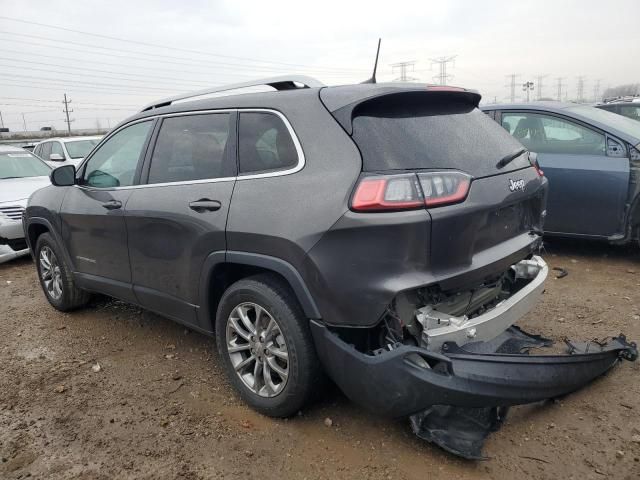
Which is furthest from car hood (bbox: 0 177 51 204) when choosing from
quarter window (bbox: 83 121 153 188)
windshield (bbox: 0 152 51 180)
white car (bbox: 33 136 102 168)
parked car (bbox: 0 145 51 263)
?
quarter window (bbox: 83 121 153 188)

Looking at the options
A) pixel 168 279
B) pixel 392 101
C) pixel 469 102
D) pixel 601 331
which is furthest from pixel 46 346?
pixel 601 331

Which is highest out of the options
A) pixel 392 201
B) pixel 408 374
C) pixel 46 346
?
pixel 392 201

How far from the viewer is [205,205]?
3074mm

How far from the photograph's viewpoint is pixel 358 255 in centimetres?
242

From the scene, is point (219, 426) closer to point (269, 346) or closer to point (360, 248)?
point (269, 346)

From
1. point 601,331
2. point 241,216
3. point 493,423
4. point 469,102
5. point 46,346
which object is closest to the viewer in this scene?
point 493,423

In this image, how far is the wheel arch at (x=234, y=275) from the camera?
8.61 ft

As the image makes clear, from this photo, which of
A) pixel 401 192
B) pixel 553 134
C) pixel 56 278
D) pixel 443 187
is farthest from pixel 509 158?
pixel 56 278

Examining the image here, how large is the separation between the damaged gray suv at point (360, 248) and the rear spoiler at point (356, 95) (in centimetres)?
1

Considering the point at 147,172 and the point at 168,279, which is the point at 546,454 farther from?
the point at 147,172

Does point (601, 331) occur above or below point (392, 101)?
below

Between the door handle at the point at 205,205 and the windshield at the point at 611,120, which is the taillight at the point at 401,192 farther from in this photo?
the windshield at the point at 611,120

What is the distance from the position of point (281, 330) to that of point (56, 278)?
3.12 meters

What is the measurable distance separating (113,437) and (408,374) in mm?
1744
